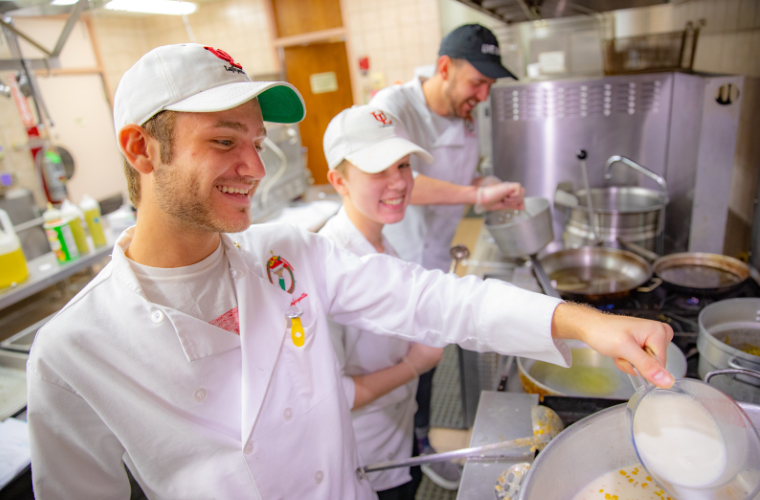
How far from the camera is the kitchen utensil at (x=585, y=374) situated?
1168 mm

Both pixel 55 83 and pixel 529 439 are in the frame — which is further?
pixel 55 83

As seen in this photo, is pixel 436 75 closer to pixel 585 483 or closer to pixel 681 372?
pixel 681 372

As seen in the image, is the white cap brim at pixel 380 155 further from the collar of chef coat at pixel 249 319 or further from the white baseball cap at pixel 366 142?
the collar of chef coat at pixel 249 319

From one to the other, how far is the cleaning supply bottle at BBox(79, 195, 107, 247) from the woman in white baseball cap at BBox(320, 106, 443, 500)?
1789mm

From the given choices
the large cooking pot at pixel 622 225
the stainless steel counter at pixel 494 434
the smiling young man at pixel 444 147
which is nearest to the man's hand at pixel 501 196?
the smiling young man at pixel 444 147

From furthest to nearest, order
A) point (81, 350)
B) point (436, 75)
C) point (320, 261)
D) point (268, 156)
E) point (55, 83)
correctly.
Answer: point (55, 83) → point (268, 156) → point (436, 75) → point (320, 261) → point (81, 350)

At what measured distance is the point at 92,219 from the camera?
2521 millimetres

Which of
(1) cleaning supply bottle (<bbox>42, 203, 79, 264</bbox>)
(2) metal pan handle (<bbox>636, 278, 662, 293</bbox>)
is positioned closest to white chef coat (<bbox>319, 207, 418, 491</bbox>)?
(2) metal pan handle (<bbox>636, 278, 662, 293</bbox>)

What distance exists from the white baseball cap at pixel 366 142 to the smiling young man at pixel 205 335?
298 millimetres

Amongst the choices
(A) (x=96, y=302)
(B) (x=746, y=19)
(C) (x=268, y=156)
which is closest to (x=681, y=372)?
(A) (x=96, y=302)

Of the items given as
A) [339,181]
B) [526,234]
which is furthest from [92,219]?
[526,234]

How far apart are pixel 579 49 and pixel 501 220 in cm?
225

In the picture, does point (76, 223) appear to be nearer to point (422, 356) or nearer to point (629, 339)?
Result: point (422, 356)

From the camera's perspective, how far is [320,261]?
3.60 feet
